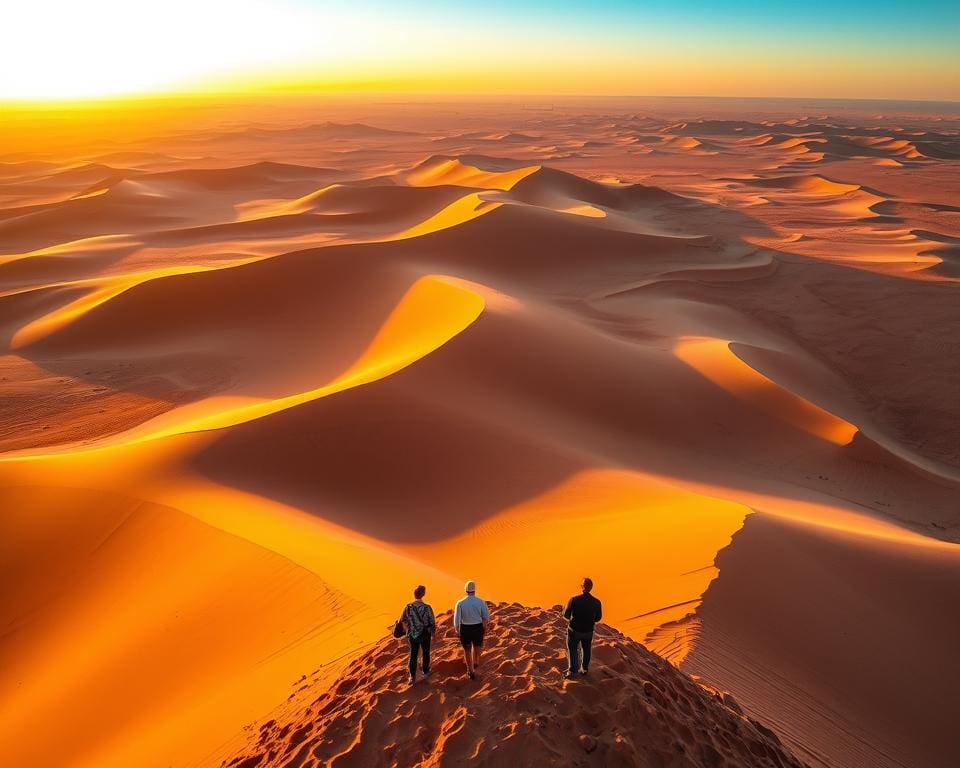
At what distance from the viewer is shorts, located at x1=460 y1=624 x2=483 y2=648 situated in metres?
4.42

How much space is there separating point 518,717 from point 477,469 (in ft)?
21.7

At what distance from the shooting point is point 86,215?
38.7 m

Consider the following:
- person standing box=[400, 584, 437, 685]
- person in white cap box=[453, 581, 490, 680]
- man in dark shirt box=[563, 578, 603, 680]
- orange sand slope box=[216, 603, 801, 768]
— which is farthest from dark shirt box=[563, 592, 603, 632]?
person standing box=[400, 584, 437, 685]

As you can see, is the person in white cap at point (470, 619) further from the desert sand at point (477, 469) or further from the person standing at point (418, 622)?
the desert sand at point (477, 469)

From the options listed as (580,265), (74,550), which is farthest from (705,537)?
(580,265)

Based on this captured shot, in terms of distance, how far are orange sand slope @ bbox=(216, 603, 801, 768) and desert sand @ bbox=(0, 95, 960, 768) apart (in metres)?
0.07

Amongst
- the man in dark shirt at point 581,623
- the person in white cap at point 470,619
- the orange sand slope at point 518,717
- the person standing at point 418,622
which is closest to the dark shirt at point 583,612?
the man in dark shirt at point 581,623

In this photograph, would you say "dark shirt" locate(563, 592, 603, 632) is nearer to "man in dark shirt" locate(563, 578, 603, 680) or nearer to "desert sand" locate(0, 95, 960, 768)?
"man in dark shirt" locate(563, 578, 603, 680)

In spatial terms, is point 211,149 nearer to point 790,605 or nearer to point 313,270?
point 313,270

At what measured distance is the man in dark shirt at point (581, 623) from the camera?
432 cm

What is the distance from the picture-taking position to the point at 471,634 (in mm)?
4430

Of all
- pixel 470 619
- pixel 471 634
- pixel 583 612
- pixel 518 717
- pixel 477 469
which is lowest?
pixel 477 469

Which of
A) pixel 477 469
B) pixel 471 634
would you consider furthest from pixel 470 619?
pixel 477 469

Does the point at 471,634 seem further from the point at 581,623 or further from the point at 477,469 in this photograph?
the point at 477,469
